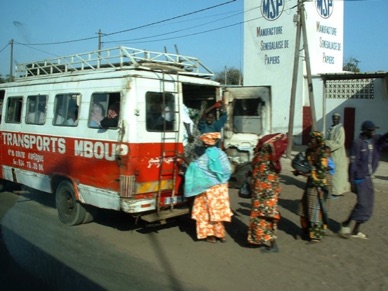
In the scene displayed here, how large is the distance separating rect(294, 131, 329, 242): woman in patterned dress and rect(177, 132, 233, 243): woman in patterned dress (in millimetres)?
→ 1081

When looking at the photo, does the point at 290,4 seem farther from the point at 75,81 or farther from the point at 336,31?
the point at 75,81

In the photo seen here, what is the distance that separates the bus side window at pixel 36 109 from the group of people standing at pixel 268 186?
2764mm

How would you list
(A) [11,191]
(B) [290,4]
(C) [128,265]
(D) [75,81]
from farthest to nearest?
(B) [290,4]
(A) [11,191]
(D) [75,81]
(C) [128,265]

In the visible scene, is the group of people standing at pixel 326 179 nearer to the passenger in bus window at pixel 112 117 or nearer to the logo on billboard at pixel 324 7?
the passenger in bus window at pixel 112 117

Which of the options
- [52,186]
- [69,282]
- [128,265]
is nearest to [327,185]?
[128,265]

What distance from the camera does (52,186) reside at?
6.43 meters

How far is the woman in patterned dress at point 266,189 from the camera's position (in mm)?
4916

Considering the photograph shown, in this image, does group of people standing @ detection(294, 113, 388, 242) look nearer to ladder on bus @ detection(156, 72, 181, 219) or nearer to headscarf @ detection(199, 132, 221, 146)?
headscarf @ detection(199, 132, 221, 146)

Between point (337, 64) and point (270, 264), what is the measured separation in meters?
17.1

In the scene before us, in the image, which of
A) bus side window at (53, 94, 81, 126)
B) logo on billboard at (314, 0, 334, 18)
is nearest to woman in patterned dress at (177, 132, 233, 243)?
bus side window at (53, 94, 81, 126)

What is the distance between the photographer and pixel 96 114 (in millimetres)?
5500

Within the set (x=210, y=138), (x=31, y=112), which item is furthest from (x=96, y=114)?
(x=31, y=112)

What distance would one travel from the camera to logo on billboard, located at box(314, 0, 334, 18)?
18.6 m

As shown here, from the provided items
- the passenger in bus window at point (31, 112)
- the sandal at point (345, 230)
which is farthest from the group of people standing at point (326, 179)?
the passenger in bus window at point (31, 112)
